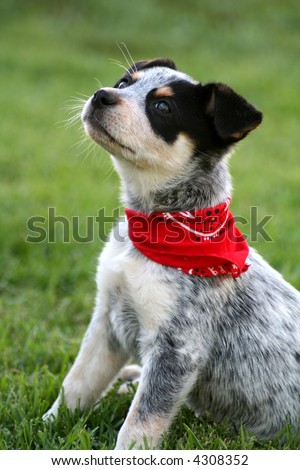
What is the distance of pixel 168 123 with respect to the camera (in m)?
3.47

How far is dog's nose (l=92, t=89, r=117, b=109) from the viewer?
3.42m

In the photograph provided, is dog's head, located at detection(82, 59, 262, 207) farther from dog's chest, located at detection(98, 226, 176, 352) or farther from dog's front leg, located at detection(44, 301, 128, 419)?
dog's front leg, located at detection(44, 301, 128, 419)

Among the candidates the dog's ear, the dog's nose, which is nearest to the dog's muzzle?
the dog's nose

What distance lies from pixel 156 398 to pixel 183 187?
111 centimetres

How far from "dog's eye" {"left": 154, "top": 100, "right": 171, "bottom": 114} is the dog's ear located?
0.79 ft

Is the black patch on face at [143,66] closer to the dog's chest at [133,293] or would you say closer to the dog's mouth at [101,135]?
the dog's mouth at [101,135]

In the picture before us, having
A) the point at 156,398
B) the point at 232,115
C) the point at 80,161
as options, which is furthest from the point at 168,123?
the point at 80,161

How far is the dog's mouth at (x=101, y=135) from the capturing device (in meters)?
3.43

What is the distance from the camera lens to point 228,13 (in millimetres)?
17562

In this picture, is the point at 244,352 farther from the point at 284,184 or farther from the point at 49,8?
the point at 49,8

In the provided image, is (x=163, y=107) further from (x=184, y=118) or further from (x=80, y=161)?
(x=80, y=161)
